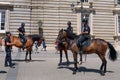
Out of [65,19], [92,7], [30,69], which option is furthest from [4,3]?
[30,69]

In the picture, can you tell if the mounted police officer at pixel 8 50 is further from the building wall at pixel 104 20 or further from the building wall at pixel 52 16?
the building wall at pixel 104 20

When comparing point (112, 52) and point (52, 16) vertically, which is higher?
point (52, 16)

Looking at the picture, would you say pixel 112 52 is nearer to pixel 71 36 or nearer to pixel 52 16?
pixel 71 36

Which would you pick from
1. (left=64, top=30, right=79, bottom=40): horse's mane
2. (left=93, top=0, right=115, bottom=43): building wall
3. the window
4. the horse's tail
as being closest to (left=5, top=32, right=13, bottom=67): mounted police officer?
(left=64, top=30, right=79, bottom=40): horse's mane

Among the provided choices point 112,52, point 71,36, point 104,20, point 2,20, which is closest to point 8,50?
point 71,36

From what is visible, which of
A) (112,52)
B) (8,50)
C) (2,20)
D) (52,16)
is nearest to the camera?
(112,52)

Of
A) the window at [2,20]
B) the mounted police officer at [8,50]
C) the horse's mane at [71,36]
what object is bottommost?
the mounted police officer at [8,50]

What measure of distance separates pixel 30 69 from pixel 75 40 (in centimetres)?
262

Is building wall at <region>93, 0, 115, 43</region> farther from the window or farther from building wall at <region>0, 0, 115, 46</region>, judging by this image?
the window

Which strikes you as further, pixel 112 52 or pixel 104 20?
pixel 104 20

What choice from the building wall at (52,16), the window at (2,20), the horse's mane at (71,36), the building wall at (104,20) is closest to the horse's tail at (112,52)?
the horse's mane at (71,36)

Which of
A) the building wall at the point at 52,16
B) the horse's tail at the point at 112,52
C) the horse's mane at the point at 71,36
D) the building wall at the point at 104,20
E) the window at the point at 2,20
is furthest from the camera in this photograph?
the building wall at the point at 104,20

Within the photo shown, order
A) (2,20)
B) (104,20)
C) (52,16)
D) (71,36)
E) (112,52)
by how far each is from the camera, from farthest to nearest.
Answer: (104,20)
(52,16)
(2,20)
(71,36)
(112,52)

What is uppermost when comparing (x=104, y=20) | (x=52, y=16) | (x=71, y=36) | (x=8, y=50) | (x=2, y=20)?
(x=52, y=16)
